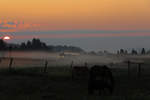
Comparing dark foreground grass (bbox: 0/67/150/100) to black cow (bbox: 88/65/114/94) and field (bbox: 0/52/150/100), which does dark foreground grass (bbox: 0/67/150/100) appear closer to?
field (bbox: 0/52/150/100)

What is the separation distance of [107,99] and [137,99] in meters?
1.58

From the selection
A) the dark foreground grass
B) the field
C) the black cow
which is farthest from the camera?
the black cow

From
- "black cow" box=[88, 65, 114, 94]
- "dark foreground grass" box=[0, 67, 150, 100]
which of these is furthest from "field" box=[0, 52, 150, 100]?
"black cow" box=[88, 65, 114, 94]

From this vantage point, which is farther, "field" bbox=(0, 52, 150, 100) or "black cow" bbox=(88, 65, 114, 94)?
"black cow" bbox=(88, 65, 114, 94)

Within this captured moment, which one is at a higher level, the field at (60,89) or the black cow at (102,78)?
the black cow at (102,78)

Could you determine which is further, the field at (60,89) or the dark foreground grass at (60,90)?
the field at (60,89)

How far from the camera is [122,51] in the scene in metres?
160

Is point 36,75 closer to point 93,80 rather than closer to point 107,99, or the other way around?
point 93,80

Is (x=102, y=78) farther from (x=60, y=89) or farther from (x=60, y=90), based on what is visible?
(x=60, y=89)

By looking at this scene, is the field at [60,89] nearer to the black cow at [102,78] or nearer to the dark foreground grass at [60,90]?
the dark foreground grass at [60,90]

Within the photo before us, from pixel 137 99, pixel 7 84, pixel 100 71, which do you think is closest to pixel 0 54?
pixel 7 84

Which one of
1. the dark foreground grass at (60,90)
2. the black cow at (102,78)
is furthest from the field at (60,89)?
the black cow at (102,78)

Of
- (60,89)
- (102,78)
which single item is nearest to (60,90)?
(60,89)

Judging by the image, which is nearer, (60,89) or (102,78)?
(102,78)
